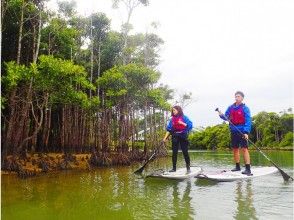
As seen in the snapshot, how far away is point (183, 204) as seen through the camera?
484 cm

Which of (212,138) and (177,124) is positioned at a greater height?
(212,138)

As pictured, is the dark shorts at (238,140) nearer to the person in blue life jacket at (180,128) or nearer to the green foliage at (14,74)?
the person in blue life jacket at (180,128)

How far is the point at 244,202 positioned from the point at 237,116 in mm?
A: 2785

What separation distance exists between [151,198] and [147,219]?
1360 mm

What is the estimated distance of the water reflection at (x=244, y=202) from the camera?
4117 mm

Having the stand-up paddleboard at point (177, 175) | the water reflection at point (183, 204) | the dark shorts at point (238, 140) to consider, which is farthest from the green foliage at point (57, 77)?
the water reflection at point (183, 204)

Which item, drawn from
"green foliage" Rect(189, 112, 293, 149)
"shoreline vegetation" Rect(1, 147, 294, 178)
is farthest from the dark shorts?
"green foliage" Rect(189, 112, 293, 149)

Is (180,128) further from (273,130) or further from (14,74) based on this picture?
(273,130)

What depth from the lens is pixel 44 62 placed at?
9484mm

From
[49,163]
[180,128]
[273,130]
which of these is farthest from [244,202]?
[273,130]

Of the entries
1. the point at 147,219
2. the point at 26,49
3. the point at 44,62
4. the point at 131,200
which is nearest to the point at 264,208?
the point at 147,219

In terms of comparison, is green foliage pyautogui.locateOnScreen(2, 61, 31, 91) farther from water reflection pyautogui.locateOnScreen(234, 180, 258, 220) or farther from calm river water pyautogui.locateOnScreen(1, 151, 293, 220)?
water reflection pyautogui.locateOnScreen(234, 180, 258, 220)

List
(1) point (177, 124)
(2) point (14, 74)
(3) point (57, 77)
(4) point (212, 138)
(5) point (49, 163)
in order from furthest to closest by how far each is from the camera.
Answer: (4) point (212, 138)
(5) point (49, 163)
(3) point (57, 77)
(2) point (14, 74)
(1) point (177, 124)

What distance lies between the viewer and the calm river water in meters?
4.27
